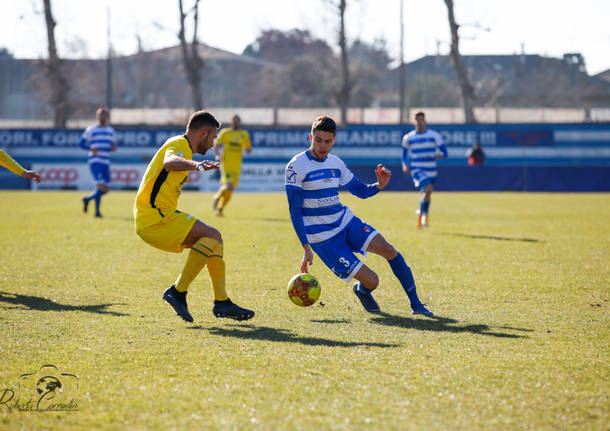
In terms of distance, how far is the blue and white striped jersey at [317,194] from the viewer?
622cm

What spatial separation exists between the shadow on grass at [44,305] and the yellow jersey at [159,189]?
3.13 feet

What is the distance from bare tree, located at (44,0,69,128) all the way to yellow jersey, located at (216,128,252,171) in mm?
21915

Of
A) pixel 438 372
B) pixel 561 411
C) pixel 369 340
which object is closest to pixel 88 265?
pixel 369 340

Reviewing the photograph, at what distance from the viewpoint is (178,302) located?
607cm

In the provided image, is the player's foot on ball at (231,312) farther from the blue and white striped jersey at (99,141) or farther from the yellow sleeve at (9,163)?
the blue and white striped jersey at (99,141)

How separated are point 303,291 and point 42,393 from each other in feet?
8.29

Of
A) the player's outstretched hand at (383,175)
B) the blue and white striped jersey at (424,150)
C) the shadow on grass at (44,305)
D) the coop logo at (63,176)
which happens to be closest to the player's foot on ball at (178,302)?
the shadow on grass at (44,305)

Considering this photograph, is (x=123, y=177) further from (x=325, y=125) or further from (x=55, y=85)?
(x=325, y=125)

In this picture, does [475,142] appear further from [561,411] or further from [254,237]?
[561,411]

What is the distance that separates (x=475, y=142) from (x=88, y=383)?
26.7m

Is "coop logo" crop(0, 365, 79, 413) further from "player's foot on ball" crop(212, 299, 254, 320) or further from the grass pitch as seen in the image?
"player's foot on ball" crop(212, 299, 254, 320)

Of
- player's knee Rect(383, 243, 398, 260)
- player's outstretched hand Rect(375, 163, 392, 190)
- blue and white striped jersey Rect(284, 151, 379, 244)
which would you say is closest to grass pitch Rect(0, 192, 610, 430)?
player's knee Rect(383, 243, 398, 260)

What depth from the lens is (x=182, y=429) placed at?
3.54m

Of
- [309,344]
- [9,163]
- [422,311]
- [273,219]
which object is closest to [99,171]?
[273,219]
